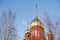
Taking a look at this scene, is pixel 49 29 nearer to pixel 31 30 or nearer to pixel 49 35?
pixel 49 35

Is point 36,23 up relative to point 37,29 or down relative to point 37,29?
up

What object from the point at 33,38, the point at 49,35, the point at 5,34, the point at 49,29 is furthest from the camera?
the point at 33,38

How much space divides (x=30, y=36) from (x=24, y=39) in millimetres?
2229

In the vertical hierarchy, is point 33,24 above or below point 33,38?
above

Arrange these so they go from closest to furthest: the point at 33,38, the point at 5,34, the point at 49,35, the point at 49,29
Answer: the point at 5,34 → the point at 49,29 → the point at 49,35 → the point at 33,38

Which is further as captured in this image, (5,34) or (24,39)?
(24,39)

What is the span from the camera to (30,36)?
3288cm

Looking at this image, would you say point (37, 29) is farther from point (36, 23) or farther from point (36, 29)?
point (36, 23)

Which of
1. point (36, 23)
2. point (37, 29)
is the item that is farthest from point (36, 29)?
point (36, 23)

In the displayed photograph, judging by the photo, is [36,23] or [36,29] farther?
[36,29]

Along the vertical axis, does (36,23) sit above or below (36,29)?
above

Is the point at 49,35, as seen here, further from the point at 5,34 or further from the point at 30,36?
the point at 5,34

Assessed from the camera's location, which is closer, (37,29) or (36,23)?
(36,23)

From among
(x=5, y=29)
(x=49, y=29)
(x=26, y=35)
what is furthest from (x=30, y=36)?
(x=5, y=29)
